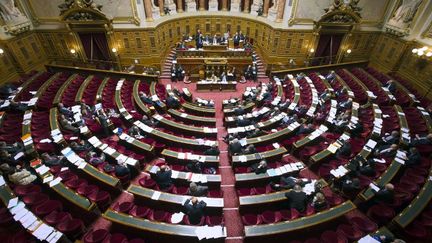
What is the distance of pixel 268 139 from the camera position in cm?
1064

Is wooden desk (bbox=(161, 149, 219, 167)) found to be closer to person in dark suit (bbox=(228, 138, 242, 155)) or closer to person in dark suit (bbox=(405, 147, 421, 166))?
person in dark suit (bbox=(228, 138, 242, 155))

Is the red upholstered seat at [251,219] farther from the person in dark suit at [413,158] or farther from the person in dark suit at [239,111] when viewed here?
the person in dark suit at [239,111]

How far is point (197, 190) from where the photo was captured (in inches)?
307

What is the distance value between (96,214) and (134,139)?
3.61 meters

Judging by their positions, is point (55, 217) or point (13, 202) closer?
point (55, 217)

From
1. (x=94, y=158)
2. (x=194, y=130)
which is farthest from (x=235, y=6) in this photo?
(x=94, y=158)

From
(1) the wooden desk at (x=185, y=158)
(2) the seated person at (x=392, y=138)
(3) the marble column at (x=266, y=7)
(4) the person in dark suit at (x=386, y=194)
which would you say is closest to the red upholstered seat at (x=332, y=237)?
(4) the person in dark suit at (x=386, y=194)

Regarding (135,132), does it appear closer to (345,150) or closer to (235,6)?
(345,150)

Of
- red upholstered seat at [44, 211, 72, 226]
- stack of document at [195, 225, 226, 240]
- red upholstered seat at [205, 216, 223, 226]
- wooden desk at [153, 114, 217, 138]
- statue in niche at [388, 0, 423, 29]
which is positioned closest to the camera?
stack of document at [195, 225, 226, 240]

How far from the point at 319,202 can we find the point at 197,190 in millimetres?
4129

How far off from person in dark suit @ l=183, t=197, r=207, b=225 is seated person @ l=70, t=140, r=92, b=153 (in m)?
5.48

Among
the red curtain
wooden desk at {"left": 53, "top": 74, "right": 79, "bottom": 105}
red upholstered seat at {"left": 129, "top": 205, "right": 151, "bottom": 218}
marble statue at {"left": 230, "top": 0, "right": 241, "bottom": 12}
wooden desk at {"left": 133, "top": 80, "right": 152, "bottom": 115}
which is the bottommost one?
red upholstered seat at {"left": 129, "top": 205, "right": 151, "bottom": 218}

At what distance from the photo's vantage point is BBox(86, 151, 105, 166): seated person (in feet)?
29.8

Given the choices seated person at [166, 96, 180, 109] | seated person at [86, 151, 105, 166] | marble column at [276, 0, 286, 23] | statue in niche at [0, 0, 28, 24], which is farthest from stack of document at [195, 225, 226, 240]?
statue in niche at [0, 0, 28, 24]
